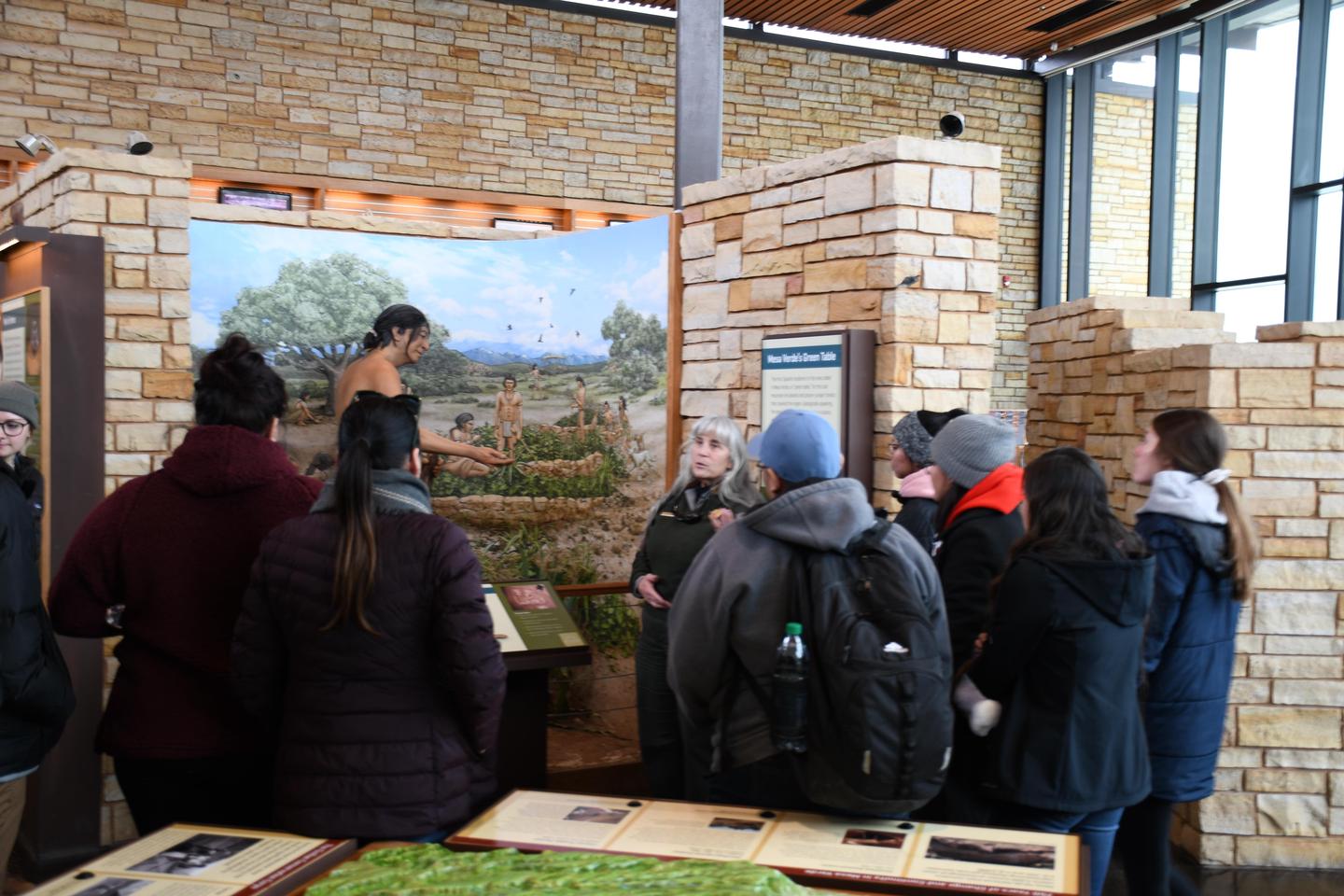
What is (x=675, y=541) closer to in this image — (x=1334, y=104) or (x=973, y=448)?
(x=973, y=448)

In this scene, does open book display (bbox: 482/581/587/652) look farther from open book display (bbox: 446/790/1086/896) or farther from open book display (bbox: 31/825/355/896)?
open book display (bbox: 31/825/355/896)

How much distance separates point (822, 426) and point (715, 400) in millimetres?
2342

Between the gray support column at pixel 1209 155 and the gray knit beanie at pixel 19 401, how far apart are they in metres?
11.0

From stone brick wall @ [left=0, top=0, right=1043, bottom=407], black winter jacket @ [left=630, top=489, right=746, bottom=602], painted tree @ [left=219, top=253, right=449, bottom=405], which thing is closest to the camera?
black winter jacket @ [left=630, top=489, right=746, bottom=602]

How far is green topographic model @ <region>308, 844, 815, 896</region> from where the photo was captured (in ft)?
6.21

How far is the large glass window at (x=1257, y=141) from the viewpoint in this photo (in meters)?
10.6

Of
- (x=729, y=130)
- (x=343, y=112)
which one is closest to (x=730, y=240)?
(x=343, y=112)

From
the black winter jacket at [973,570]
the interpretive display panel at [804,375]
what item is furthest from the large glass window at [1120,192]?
the black winter jacket at [973,570]

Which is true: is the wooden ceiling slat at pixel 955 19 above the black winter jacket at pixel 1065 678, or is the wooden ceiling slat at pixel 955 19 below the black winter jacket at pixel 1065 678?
above

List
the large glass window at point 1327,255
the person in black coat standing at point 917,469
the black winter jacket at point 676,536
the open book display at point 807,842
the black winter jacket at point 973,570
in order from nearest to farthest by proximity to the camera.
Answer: the open book display at point 807,842, the black winter jacket at point 973,570, the person in black coat standing at point 917,469, the black winter jacket at point 676,536, the large glass window at point 1327,255

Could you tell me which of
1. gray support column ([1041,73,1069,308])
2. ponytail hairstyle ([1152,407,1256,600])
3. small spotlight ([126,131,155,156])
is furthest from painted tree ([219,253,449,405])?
gray support column ([1041,73,1069,308])

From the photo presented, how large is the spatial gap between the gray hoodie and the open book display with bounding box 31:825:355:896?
32.9 inches

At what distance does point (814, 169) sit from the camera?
4.27 metres

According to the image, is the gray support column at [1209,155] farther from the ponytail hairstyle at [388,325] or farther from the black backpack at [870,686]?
the black backpack at [870,686]
